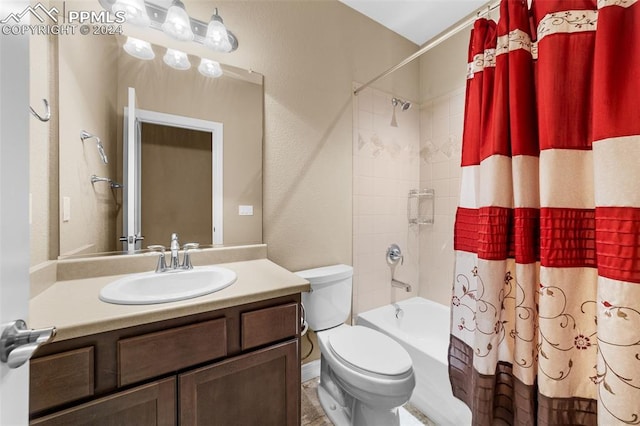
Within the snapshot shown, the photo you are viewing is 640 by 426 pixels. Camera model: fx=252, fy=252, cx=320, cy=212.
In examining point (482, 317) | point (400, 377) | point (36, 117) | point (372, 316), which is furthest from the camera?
point (372, 316)

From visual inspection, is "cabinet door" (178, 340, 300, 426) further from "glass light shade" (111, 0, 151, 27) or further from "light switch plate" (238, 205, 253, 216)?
"glass light shade" (111, 0, 151, 27)

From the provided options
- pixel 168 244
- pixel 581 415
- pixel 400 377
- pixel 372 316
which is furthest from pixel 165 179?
Result: pixel 581 415

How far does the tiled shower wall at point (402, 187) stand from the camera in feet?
6.64

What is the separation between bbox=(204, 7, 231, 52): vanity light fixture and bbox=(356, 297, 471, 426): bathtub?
6.61 feet

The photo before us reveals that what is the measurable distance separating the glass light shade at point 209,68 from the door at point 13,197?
3.36ft

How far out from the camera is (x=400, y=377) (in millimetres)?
1146

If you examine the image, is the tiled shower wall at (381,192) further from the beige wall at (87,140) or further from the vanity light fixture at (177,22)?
the beige wall at (87,140)

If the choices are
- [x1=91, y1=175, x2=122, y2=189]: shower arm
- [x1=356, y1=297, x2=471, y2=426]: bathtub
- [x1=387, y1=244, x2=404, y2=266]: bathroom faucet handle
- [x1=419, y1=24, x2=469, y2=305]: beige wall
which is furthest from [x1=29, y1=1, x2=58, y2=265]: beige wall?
[x1=419, y1=24, x2=469, y2=305]: beige wall

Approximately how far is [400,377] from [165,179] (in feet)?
4.98

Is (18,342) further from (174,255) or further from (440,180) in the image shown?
(440,180)

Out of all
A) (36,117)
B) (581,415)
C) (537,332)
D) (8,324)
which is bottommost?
(581,415)

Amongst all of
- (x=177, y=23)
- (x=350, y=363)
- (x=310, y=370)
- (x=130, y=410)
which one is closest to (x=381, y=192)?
(x=350, y=363)

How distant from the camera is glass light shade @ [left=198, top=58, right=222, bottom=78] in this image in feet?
4.63

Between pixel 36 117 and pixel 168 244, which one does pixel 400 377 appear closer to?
pixel 168 244
